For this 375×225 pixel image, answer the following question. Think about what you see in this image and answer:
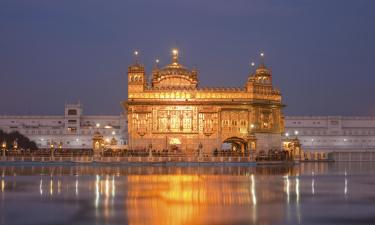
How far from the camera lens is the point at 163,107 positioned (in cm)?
6819

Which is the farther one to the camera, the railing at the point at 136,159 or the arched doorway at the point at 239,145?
the arched doorway at the point at 239,145

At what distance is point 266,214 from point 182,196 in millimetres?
5626

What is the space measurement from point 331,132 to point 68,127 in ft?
138

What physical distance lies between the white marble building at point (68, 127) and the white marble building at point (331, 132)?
2740cm

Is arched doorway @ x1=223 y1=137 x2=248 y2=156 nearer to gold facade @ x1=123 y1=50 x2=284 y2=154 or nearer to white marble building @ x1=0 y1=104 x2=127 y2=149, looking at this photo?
gold facade @ x1=123 y1=50 x2=284 y2=154

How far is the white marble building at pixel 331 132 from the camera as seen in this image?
114062 millimetres

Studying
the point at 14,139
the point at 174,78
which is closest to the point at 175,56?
the point at 174,78

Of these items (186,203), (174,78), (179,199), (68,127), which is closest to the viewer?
(186,203)

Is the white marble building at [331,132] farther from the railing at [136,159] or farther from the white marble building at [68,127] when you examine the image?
the railing at [136,159]

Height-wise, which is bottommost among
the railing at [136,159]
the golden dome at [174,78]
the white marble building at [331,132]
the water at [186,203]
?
the water at [186,203]

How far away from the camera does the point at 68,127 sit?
121m

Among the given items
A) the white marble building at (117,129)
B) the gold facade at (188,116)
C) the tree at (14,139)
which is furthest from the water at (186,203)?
the white marble building at (117,129)

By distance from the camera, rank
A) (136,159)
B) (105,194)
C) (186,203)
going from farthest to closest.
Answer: (136,159) → (105,194) → (186,203)

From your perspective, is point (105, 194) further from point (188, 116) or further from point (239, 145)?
point (239, 145)
